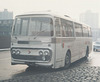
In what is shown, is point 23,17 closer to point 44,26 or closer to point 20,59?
Answer: point 44,26

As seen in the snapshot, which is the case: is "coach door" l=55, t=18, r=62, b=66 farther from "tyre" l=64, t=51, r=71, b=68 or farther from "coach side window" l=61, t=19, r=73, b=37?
"tyre" l=64, t=51, r=71, b=68

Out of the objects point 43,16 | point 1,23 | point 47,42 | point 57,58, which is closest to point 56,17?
point 43,16

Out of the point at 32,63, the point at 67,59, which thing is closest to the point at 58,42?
the point at 32,63

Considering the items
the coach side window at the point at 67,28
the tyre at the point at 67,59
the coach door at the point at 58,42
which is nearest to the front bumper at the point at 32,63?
the coach door at the point at 58,42

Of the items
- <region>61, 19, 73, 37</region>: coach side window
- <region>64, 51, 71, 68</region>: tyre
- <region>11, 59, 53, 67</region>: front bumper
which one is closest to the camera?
<region>11, 59, 53, 67</region>: front bumper

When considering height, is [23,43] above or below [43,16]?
below

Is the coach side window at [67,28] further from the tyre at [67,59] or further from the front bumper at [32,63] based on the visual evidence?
the front bumper at [32,63]

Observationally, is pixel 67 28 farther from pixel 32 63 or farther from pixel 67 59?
pixel 32 63

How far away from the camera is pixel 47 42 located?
8.10m

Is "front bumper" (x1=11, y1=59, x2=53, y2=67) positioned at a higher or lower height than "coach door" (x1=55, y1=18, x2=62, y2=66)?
lower

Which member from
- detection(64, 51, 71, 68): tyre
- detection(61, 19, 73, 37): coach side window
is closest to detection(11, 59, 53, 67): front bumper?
detection(64, 51, 71, 68): tyre

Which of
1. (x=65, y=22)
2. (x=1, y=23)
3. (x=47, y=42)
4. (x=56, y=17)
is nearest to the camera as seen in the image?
(x=47, y=42)

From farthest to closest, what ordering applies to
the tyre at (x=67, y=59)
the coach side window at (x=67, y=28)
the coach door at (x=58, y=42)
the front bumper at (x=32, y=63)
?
the tyre at (x=67, y=59), the coach side window at (x=67, y=28), the coach door at (x=58, y=42), the front bumper at (x=32, y=63)

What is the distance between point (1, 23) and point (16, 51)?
3656cm
